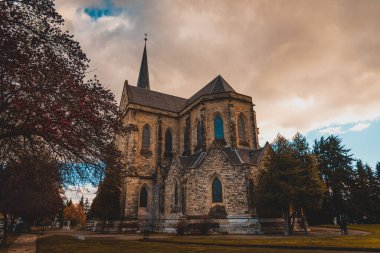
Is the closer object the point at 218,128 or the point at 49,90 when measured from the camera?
the point at 49,90

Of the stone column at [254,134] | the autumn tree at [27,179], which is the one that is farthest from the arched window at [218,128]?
the autumn tree at [27,179]

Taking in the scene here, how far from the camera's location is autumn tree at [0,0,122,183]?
19.0ft

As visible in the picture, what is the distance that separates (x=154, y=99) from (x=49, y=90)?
105ft

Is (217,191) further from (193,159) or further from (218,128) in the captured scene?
(218,128)

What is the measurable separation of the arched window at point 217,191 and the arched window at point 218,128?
21.4ft

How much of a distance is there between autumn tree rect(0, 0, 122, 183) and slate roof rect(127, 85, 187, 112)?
26911mm

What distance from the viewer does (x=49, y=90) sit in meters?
6.14

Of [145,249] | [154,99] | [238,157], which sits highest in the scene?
[154,99]

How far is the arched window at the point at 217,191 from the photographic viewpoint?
78.0 ft

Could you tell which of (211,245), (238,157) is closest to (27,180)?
(211,245)

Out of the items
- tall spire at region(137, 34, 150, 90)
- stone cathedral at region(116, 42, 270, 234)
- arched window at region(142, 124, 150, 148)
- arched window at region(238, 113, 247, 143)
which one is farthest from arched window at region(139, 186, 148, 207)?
tall spire at region(137, 34, 150, 90)

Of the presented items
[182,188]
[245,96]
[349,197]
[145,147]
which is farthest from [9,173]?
[349,197]

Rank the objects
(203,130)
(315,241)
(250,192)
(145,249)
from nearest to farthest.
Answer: (145,249), (315,241), (250,192), (203,130)

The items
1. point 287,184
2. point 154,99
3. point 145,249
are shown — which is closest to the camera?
point 145,249
